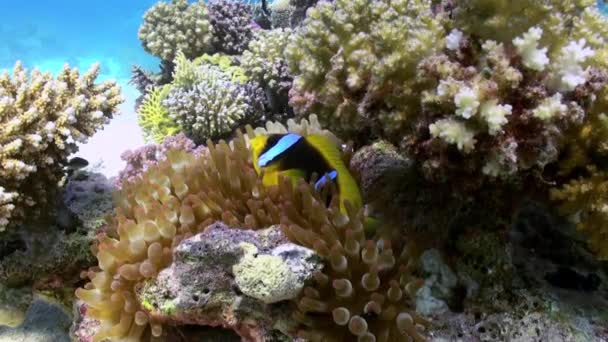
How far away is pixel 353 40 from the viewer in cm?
206

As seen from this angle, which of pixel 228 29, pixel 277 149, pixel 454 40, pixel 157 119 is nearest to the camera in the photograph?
pixel 454 40

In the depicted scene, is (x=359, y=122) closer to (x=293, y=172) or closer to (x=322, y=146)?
(x=322, y=146)

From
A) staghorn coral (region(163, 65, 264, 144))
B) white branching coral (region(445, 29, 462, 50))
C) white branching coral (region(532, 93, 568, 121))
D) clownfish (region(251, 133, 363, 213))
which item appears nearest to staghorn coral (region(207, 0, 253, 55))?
staghorn coral (region(163, 65, 264, 144))

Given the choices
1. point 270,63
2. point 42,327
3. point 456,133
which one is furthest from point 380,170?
point 270,63

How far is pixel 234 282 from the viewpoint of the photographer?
5.59ft

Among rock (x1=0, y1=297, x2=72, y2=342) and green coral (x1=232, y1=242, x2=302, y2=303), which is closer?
green coral (x1=232, y1=242, x2=302, y2=303)

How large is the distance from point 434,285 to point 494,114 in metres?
0.80

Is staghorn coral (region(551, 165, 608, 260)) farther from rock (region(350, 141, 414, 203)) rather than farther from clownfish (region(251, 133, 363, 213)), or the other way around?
clownfish (region(251, 133, 363, 213))

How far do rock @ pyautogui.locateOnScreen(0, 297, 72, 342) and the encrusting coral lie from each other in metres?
1.07

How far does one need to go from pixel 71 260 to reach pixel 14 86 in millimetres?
1085

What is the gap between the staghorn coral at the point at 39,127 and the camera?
2.38 metres

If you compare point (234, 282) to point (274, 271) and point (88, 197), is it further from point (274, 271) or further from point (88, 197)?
point (88, 197)

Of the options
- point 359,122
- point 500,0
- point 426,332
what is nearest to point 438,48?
point 500,0

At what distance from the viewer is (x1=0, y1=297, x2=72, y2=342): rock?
279cm
